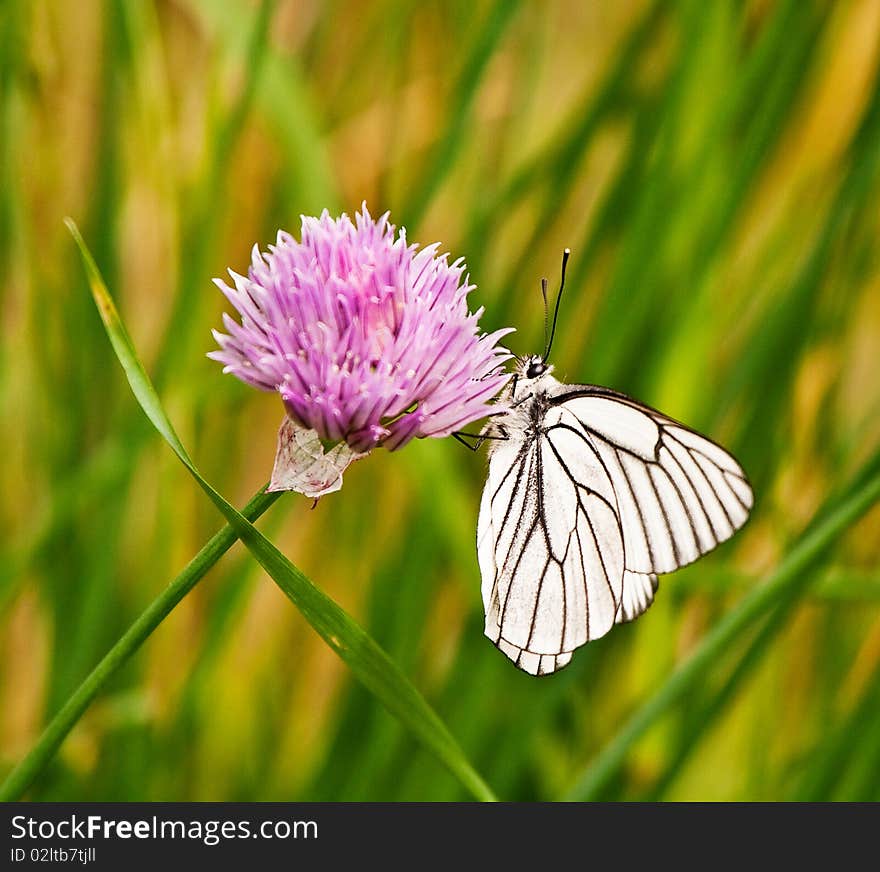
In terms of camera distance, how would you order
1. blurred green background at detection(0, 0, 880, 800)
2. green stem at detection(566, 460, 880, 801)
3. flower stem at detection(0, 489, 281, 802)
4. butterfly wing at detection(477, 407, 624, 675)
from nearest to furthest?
flower stem at detection(0, 489, 281, 802) → green stem at detection(566, 460, 880, 801) → butterfly wing at detection(477, 407, 624, 675) → blurred green background at detection(0, 0, 880, 800)

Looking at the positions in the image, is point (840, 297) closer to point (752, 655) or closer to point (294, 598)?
point (752, 655)

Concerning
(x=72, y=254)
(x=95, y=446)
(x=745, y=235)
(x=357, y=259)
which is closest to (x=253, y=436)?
(x=95, y=446)

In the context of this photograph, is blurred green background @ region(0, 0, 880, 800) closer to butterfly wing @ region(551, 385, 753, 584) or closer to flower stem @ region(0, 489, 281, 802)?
butterfly wing @ region(551, 385, 753, 584)

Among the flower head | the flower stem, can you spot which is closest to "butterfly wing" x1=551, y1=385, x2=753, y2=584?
the flower head

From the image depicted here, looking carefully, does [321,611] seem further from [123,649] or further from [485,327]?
[485,327]

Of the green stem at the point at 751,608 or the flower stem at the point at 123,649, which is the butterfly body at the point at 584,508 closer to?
the green stem at the point at 751,608

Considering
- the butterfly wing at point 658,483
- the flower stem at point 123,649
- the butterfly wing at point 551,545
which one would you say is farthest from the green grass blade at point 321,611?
the butterfly wing at point 658,483

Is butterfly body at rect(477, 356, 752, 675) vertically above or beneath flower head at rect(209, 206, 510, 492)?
beneath
